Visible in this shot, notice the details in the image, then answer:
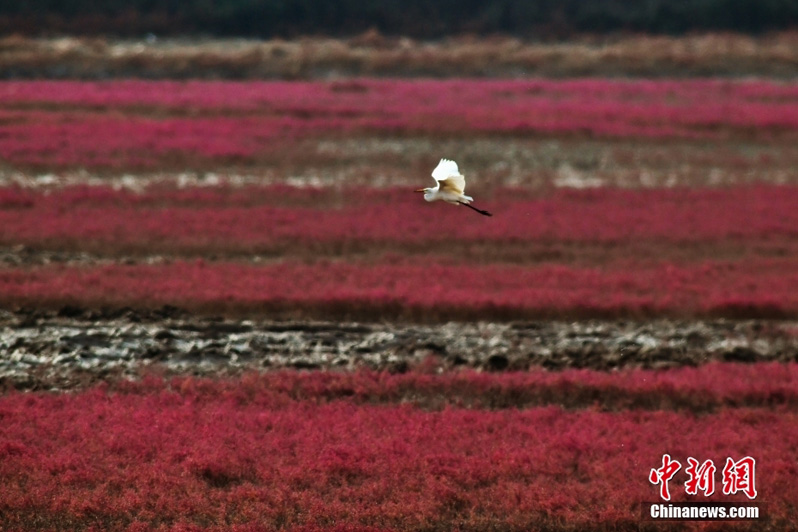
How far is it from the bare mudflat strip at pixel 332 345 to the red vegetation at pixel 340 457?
85 cm

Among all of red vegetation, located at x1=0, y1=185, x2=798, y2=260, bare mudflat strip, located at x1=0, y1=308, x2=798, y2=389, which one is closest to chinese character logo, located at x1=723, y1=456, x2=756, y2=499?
bare mudflat strip, located at x1=0, y1=308, x2=798, y2=389

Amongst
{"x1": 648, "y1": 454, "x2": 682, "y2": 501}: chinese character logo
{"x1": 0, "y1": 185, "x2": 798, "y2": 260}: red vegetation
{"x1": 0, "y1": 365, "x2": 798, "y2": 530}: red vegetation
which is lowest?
{"x1": 648, "y1": 454, "x2": 682, "y2": 501}: chinese character logo

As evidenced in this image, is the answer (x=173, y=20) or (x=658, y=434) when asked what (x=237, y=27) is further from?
(x=658, y=434)

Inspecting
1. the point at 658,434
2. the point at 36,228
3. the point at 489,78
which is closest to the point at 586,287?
the point at 658,434

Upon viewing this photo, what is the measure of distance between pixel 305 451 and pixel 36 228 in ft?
35.1

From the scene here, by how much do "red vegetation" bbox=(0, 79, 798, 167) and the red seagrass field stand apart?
0.25 meters

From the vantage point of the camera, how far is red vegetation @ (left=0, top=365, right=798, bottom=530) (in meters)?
9.38

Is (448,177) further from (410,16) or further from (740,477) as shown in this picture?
(410,16)

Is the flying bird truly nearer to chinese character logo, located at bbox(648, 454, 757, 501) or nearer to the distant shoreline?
chinese character logo, located at bbox(648, 454, 757, 501)

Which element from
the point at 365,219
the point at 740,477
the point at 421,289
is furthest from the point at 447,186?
the point at 365,219

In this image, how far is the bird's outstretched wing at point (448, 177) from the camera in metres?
8.99

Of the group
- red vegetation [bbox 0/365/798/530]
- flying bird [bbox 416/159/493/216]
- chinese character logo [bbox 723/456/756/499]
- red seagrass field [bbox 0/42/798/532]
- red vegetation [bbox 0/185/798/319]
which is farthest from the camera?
red vegetation [bbox 0/185/798/319]

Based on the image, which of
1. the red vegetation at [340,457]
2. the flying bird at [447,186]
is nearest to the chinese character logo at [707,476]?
the red vegetation at [340,457]

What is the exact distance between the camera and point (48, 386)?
12359 millimetres
